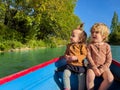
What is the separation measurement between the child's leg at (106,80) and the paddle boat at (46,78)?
0.29 metres

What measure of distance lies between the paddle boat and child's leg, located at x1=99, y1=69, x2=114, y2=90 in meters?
0.29

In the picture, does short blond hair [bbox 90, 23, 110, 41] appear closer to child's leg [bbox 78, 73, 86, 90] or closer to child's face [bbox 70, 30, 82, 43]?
child's face [bbox 70, 30, 82, 43]

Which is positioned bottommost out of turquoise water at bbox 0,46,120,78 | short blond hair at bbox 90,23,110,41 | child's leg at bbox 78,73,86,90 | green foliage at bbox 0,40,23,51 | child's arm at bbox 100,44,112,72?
turquoise water at bbox 0,46,120,78

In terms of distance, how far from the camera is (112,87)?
14.2 ft

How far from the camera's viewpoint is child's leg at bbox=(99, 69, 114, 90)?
3.88 metres

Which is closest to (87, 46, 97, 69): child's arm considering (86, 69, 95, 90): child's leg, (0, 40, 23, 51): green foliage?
(86, 69, 95, 90): child's leg

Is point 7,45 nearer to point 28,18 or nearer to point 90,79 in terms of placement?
point 28,18

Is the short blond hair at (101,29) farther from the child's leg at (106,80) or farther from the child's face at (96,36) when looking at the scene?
the child's leg at (106,80)

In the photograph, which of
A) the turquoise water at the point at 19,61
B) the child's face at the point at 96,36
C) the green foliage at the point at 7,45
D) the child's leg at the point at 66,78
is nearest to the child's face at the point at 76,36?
the child's face at the point at 96,36

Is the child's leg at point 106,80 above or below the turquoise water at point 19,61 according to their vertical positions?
above

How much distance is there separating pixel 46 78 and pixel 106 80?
2.81ft

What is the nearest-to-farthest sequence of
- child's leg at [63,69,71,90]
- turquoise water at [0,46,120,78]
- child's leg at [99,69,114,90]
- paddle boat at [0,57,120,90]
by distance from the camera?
1. paddle boat at [0,57,120,90]
2. child's leg at [99,69,114,90]
3. child's leg at [63,69,71,90]
4. turquoise water at [0,46,120,78]

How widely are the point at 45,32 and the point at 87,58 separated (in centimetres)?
3624

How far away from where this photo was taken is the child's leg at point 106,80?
3877 millimetres
